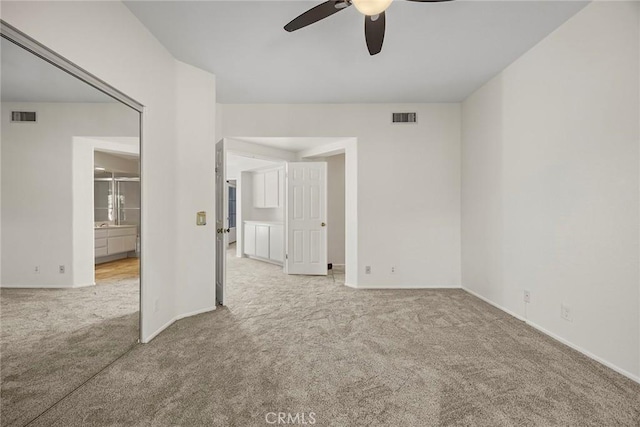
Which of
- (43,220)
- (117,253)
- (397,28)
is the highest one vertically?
(397,28)

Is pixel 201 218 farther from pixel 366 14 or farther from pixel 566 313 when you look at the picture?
pixel 566 313

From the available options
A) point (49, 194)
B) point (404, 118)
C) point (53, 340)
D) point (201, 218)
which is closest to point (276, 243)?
point (201, 218)

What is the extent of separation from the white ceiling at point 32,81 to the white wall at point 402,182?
8.49 ft

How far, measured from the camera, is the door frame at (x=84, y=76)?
1.40 meters

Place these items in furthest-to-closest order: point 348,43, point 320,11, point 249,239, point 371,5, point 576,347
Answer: point 249,239
point 348,43
point 576,347
point 320,11
point 371,5

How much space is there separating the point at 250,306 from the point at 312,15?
308cm

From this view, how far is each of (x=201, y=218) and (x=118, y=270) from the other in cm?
110

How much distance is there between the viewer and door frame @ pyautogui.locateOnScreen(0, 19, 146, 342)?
1.40m

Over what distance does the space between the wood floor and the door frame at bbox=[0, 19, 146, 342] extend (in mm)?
78

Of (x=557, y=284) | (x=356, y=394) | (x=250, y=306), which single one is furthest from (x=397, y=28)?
(x=250, y=306)

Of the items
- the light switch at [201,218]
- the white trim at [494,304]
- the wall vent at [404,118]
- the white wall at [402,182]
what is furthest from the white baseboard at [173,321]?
the wall vent at [404,118]

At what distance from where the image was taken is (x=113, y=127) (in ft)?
6.99

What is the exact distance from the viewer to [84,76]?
1.85m

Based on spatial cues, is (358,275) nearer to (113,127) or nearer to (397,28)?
(397,28)
